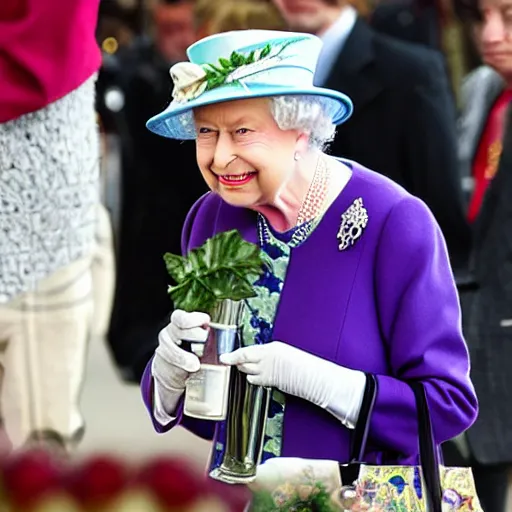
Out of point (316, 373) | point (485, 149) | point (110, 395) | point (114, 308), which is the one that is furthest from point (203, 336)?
point (110, 395)

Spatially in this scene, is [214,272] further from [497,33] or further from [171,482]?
[497,33]

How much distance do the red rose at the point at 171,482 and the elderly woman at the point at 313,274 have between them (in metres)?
1.16

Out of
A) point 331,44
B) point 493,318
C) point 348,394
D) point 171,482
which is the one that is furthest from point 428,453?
point 331,44

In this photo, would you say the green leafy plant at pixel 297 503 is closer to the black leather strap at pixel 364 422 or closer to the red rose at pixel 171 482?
the black leather strap at pixel 364 422

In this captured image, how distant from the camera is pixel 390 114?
15.3ft

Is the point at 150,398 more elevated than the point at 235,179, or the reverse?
the point at 235,179

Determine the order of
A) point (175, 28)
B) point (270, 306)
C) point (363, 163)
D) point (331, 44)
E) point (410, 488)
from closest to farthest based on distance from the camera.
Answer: point (410, 488) < point (270, 306) < point (363, 163) < point (331, 44) < point (175, 28)

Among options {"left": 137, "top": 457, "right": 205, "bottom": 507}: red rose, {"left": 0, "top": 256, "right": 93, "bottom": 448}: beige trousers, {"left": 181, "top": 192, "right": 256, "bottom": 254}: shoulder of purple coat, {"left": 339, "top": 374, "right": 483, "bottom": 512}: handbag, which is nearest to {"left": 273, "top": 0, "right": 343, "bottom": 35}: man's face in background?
{"left": 0, "top": 256, "right": 93, "bottom": 448}: beige trousers

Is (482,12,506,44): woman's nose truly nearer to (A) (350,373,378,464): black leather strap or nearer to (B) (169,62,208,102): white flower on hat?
(B) (169,62,208,102): white flower on hat

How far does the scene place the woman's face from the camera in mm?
2625

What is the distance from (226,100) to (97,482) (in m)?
1.34

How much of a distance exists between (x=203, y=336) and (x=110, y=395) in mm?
4698

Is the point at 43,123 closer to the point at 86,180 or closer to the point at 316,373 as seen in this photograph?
the point at 86,180

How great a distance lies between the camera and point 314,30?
15.4ft
